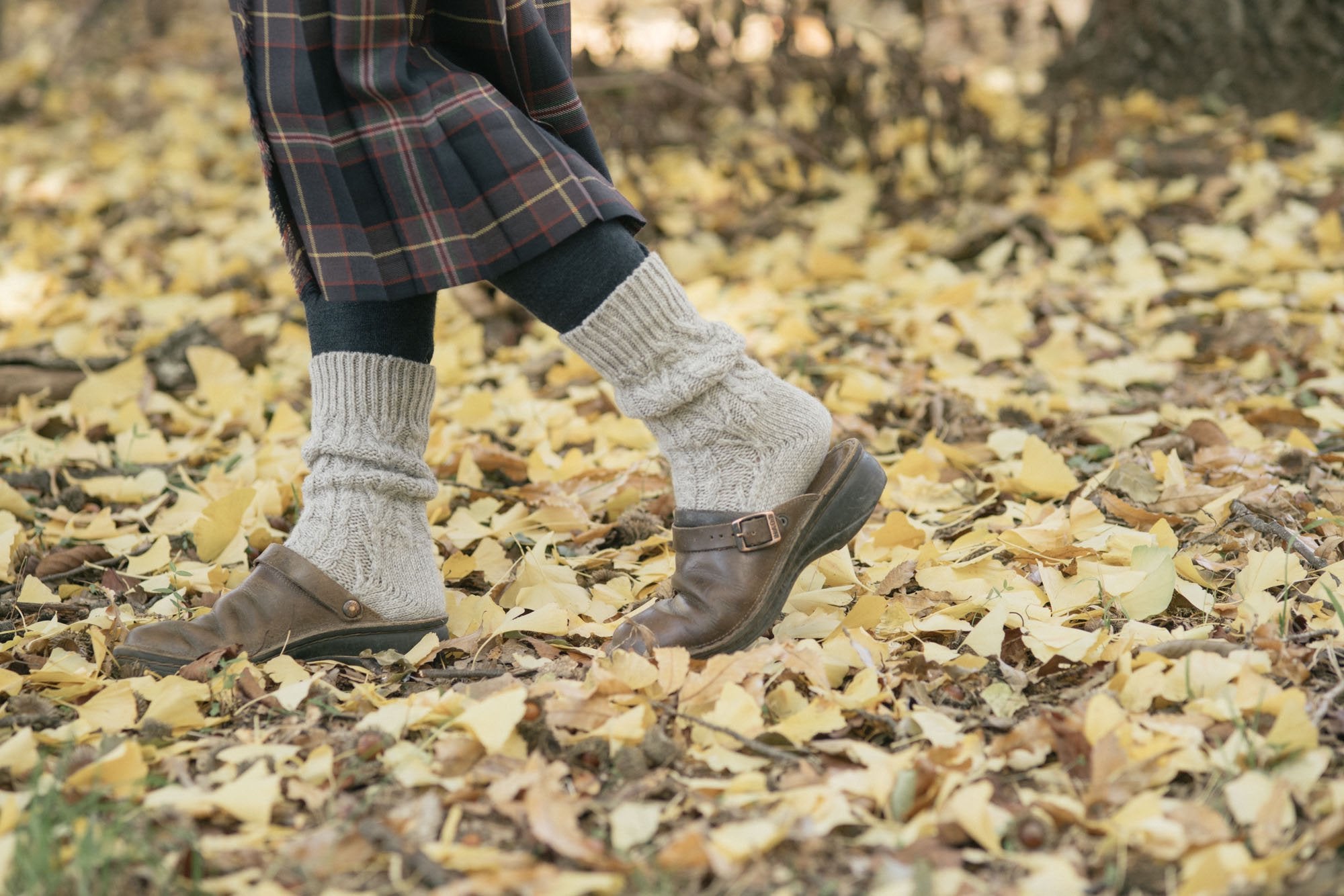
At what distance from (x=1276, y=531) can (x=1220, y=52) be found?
99.1 inches

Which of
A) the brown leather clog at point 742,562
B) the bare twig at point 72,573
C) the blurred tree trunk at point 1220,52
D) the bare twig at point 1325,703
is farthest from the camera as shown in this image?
the blurred tree trunk at point 1220,52

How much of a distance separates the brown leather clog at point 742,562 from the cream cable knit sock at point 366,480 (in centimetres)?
29

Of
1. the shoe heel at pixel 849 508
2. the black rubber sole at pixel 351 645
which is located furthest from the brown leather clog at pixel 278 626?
the shoe heel at pixel 849 508

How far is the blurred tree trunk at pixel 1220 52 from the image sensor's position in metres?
3.36

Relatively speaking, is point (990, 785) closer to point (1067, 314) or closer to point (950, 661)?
point (950, 661)

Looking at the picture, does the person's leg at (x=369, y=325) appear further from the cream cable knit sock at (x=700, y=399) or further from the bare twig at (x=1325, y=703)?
the bare twig at (x=1325, y=703)

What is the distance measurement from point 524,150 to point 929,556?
74 centimetres

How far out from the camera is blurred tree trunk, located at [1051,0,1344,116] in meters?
3.36

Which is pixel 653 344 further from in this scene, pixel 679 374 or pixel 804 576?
pixel 804 576

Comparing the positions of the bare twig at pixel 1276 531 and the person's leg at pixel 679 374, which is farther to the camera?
the bare twig at pixel 1276 531

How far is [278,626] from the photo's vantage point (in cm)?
141

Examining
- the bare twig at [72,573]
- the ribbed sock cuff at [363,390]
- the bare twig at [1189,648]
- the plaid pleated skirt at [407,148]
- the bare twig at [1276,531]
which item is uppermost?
the plaid pleated skirt at [407,148]

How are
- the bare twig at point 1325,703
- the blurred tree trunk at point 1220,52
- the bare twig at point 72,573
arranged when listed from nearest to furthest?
the bare twig at point 1325,703 < the bare twig at point 72,573 < the blurred tree trunk at point 1220,52

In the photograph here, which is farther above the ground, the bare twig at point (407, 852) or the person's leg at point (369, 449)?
the person's leg at point (369, 449)
